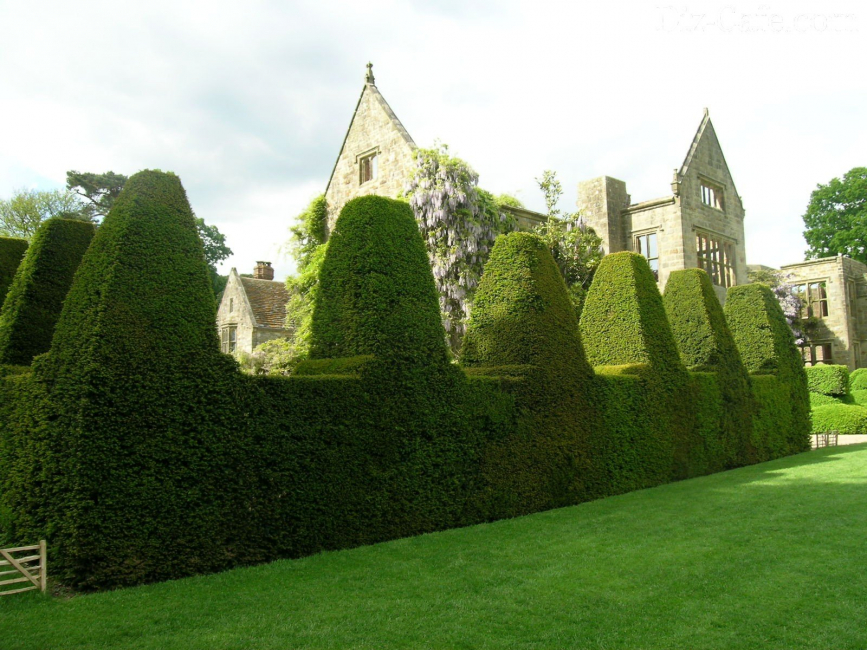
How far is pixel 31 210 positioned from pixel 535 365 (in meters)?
37.9

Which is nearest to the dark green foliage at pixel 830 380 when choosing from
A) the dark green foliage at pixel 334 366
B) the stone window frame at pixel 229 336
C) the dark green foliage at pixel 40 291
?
the stone window frame at pixel 229 336

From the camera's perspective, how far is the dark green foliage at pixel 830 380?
86.8 ft

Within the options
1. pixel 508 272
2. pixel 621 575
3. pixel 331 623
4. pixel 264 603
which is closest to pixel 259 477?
pixel 264 603

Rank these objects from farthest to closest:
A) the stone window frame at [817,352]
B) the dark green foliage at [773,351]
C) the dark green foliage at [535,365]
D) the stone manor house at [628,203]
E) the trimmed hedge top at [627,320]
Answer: the stone window frame at [817,352] < the stone manor house at [628,203] < the dark green foliage at [773,351] < the trimmed hedge top at [627,320] < the dark green foliage at [535,365]

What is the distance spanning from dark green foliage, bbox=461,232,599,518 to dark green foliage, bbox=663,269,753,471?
5.48 meters

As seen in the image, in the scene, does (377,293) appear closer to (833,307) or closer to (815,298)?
(833,307)

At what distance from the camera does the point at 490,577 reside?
636 centimetres

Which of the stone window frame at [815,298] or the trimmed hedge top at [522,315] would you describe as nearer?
the trimmed hedge top at [522,315]

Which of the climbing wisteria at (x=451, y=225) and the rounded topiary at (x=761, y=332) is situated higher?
the climbing wisteria at (x=451, y=225)

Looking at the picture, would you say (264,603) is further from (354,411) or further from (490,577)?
(354,411)

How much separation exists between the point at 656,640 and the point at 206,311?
5459 millimetres

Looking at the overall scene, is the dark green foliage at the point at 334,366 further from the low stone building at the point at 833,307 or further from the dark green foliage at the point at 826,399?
the low stone building at the point at 833,307

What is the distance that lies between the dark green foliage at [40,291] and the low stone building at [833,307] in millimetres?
37039

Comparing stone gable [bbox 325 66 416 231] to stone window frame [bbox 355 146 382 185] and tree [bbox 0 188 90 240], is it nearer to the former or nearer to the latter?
stone window frame [bbox 355 146 382 185]
